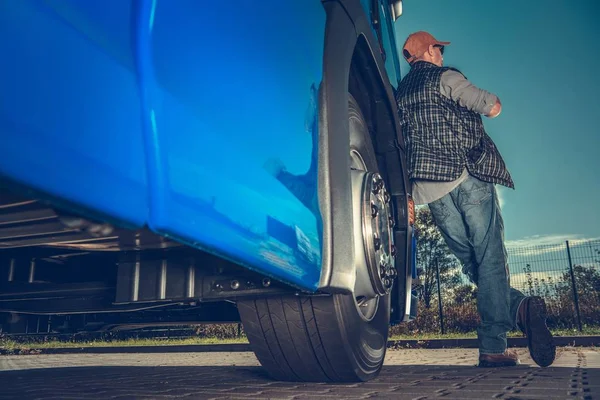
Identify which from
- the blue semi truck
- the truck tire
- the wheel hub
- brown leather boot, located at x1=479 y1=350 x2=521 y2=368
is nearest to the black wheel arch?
the blue semi truck

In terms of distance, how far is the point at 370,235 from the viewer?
186cm

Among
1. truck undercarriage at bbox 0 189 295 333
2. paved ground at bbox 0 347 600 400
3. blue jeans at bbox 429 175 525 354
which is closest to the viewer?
truck undercarriage at bbox 0 189 295 333

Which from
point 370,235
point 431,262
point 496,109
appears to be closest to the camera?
point 370,235

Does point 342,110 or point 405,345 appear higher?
point 342,110

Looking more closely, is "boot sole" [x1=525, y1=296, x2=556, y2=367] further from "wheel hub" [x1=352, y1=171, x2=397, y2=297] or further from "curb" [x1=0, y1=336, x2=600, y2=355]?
"curb" [x1=0, y1=336, x2=600, y2=355]

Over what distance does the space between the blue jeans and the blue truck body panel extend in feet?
6.04

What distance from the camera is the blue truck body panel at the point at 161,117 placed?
677mm

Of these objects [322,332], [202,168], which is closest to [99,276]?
[322,332]

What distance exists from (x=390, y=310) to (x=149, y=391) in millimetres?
1193

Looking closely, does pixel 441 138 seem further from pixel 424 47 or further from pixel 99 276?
pixel 99 276

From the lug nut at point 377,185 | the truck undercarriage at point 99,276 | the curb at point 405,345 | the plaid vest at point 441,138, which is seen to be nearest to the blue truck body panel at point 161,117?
the truck undercarriage at point 99,276

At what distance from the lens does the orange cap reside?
3107 mm

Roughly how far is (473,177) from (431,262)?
1329cm

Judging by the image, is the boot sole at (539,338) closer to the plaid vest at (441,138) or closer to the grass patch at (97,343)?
the plaid vest at (441,138)
